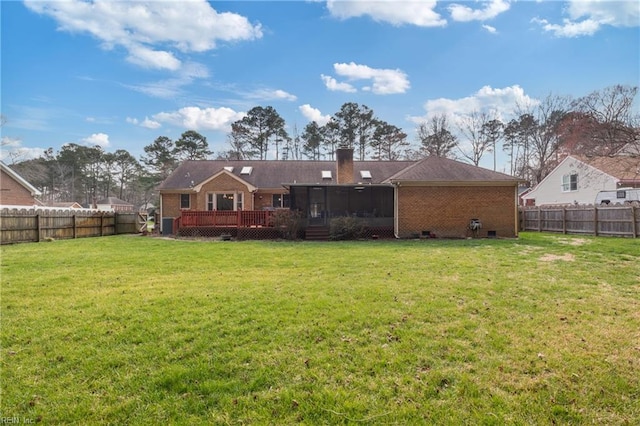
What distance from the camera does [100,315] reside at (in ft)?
16.1

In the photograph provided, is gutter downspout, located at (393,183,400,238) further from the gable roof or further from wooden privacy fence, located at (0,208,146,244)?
the gable roof

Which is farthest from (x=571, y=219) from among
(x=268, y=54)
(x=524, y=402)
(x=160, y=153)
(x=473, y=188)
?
(x=160, y=153)

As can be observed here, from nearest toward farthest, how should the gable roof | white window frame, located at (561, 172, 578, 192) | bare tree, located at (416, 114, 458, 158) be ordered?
the gable roof → white window frame, located at (561, 172, 578, 192) → bare tree, located at (416, 114, 458, 158)

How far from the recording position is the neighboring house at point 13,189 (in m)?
23.5

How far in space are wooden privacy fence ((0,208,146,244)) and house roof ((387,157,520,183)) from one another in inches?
681

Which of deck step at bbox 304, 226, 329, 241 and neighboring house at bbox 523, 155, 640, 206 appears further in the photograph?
neighboring house at bbox 523, 155, 640, 206

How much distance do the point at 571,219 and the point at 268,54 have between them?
724 inches

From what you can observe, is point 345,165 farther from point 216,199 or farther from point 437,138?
point 437,138

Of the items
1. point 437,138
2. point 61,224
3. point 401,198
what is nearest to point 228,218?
point 61,224

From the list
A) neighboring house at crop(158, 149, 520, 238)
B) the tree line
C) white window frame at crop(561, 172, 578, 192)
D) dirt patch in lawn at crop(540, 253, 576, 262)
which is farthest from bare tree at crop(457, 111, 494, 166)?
dirt patch in lawn at crop(540, 253, 576, 262)

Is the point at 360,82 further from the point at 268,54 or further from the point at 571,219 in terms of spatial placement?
the point at 571,219

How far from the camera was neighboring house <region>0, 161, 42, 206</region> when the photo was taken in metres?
23.5

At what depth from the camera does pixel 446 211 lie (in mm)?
16953

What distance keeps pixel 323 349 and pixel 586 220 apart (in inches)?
771
